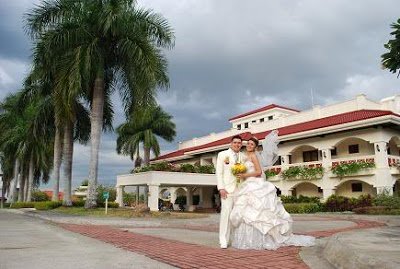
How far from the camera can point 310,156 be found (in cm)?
3547

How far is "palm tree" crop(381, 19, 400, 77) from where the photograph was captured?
283 inches

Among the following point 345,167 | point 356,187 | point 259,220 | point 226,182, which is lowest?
point 259,220

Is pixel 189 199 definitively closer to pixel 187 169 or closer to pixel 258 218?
pixel 187 169

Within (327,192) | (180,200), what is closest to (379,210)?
(327,192)

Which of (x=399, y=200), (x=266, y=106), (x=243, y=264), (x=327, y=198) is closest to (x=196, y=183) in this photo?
(x=327, y=198)

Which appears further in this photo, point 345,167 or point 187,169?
point 187,169

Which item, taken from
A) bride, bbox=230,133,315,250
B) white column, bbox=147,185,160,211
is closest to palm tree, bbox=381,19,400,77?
bride, bbox=230,133,315,250

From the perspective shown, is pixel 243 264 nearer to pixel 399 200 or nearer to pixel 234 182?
pixel 234 182

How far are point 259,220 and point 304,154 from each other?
2931 cm

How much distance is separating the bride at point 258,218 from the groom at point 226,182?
0.13m

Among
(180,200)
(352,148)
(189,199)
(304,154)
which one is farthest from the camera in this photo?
(180,200)

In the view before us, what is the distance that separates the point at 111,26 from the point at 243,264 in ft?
59.0

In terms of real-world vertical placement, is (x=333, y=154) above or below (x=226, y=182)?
above

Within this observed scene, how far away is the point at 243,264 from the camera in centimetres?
601
